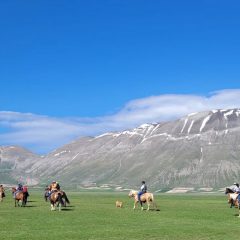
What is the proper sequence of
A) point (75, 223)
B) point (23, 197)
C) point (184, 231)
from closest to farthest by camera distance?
point (184, 231), point (75, 223), point (23, 197)

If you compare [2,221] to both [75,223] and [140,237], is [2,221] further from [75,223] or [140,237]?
[140,237]

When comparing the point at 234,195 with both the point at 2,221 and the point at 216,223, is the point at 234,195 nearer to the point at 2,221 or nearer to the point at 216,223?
the point at 216,223

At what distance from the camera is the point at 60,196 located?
5116cm

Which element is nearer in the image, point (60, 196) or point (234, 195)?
point (60, 196)

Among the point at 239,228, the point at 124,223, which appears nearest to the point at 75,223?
the point at 124,223

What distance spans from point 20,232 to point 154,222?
12.1 m

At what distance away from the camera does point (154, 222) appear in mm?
38031

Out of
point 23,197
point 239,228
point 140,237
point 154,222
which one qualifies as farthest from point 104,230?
point 23,197

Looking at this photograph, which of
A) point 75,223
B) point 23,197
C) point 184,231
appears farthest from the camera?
point 23,197

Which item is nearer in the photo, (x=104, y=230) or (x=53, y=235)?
(x=53, y=235)

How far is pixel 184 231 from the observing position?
3178cm

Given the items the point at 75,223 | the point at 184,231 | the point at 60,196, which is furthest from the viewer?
the point at 60,196

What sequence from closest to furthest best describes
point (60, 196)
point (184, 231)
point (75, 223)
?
point (184, 231), point (75, 223), point (60, 196)

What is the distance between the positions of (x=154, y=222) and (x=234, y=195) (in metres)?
23.6
